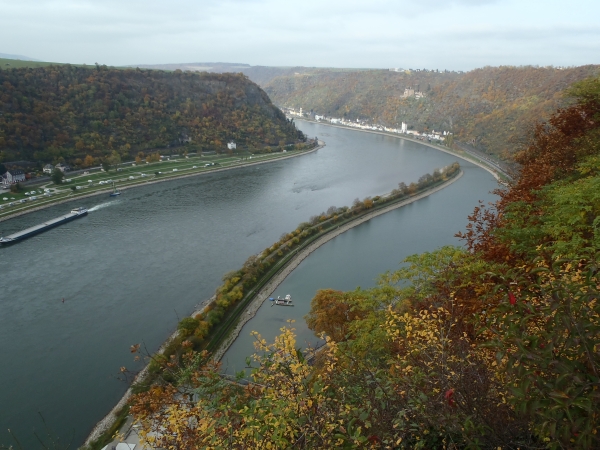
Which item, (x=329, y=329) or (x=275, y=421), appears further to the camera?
(x=329, y=329)

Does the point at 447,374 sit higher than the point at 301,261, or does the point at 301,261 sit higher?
the point at 447,374

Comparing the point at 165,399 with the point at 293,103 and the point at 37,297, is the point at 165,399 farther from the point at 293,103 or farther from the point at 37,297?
the point at 293,103

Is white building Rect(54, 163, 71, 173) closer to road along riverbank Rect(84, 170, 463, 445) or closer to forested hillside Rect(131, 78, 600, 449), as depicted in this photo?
road along riverbank Rect(84, 170, 463, 445)

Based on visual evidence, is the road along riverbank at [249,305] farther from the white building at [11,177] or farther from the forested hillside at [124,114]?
the forested hillside at [124,114]

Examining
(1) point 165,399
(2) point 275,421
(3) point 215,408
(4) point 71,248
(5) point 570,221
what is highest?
(5) point 570,221

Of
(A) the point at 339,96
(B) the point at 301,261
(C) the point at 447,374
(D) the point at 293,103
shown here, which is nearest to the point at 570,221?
(C) the point at 447,374

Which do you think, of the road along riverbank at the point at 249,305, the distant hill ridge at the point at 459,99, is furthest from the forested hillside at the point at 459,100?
the road along riverbank at the point at 249,305

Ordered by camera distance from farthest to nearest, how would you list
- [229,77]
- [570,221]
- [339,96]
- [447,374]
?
[339,96], [229,77], [570,221], [447,374]

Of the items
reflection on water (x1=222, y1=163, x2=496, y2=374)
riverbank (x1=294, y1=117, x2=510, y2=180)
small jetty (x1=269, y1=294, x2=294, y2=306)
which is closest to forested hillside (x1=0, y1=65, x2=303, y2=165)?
riverbank (x1=294, y1=117, x2=510, y2=180)

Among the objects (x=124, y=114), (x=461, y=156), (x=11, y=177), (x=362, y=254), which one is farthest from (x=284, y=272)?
(x=461, y=156)
